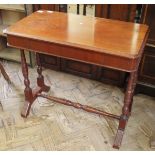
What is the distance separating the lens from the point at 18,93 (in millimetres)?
2281

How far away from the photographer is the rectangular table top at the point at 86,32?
4.58 feet

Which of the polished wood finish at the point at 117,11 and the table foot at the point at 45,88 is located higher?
the polished wood finish at the point at 117,11

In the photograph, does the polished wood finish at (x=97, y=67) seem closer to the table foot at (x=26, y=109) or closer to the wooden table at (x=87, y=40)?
the wooden table at (x=87, y=40)

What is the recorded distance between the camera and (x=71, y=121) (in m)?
1.97

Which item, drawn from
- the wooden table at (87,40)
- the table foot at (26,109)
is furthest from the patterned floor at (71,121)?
the wooden table at (87,40)

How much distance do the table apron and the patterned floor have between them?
69 centimetres

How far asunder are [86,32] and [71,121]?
0.80 meters

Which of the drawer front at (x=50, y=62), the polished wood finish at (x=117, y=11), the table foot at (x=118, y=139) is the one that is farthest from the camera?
the drawer front at (x=50, y=62)

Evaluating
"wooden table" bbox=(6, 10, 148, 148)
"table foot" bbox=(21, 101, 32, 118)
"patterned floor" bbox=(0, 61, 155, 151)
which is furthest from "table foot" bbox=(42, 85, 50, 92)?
"wooden table" bbox=(6, 10, 148, 148)

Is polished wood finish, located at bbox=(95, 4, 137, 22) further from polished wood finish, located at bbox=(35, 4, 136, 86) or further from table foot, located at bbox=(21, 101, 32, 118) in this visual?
table foot, located at bbox=(21, 101, 32, 118)

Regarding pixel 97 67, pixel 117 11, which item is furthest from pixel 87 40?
pixel 97 67

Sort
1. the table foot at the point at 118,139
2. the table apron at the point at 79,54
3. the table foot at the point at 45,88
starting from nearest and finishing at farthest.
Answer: the table apron at the point at 79,54 < the table foot at the point at 118,139 < the table foot at the point at 45,88

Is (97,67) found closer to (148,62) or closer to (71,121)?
(148,62)

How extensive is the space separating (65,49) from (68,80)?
1025 mm
